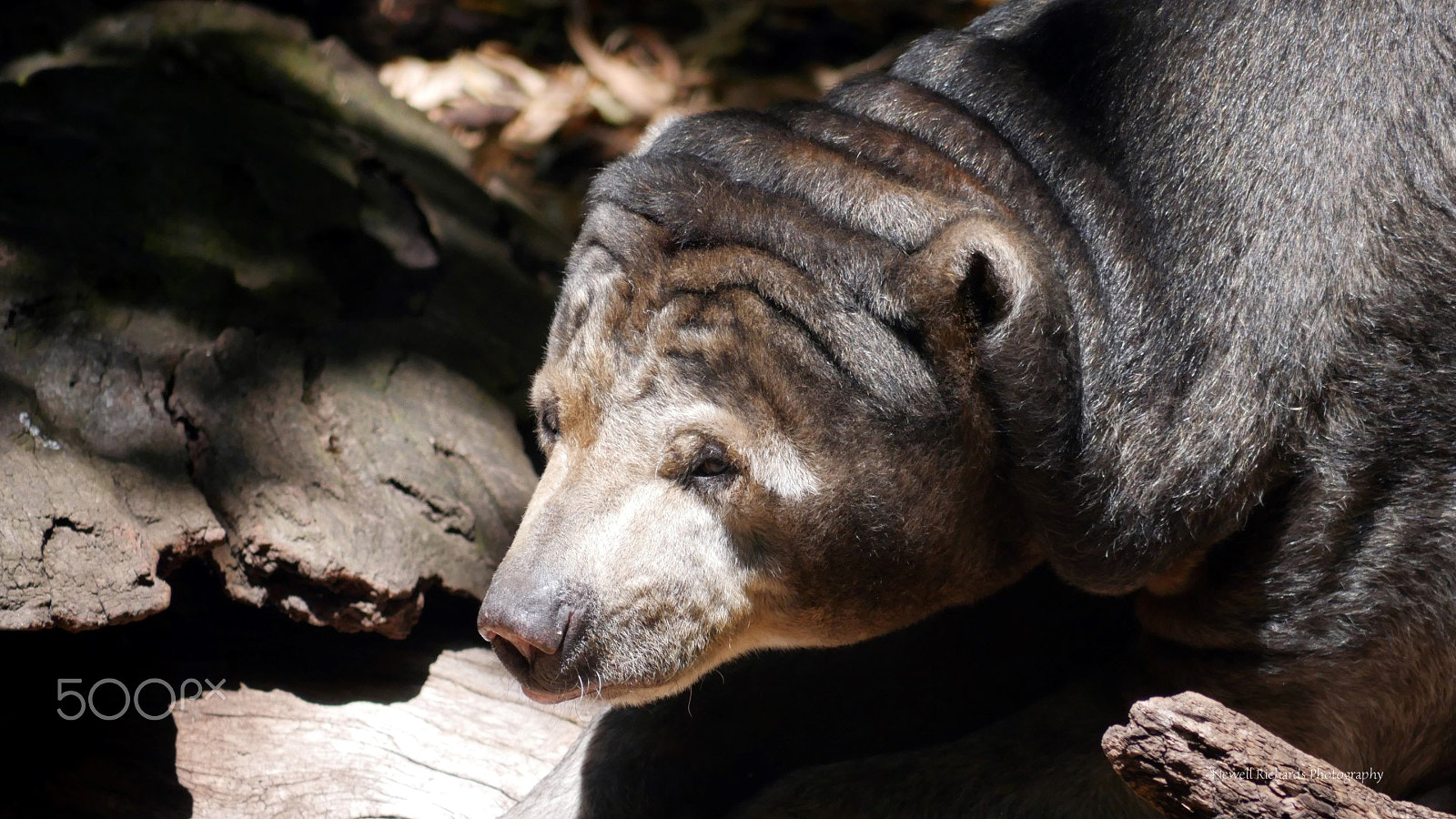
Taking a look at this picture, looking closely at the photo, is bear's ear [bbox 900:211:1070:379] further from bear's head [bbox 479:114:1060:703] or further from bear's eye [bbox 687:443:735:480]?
bear's eye [bbox 687:443:735:480]

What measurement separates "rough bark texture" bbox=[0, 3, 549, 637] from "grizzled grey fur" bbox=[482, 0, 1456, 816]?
830 mm

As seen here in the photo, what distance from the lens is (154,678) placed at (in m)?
3.23

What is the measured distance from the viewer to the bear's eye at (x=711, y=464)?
101 inches

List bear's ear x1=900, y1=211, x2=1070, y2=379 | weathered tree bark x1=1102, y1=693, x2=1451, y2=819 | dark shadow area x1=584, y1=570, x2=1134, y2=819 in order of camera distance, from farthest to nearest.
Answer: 1. dark shadow area x1=584, y1=570, x2=1134, y2=819
2. bear's ear x1=900, y1=211, x2=1070, y2=379
3. weathered tree bark x1=1102, y1=693, x2=1451, y2=819

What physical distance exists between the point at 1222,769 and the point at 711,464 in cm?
107

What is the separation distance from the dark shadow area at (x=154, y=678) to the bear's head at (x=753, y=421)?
3.18ft

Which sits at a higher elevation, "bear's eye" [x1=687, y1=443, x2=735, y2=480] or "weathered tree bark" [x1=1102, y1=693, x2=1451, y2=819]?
"weathered tree bark" [x1=1102, y1=693, x2=1451, y2=819]

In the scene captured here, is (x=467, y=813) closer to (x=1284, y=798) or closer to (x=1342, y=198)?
(x=1284, y=798)

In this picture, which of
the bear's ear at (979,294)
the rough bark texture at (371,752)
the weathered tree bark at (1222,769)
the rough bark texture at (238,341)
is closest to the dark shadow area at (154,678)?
the rough bark texture at (371,752)

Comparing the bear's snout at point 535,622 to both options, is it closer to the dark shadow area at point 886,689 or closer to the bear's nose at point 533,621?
the bear's nose at point 533,621

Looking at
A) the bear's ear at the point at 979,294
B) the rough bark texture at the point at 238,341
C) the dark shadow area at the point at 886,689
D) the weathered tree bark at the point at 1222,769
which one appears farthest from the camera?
the dark shadow area at the point at 886,689

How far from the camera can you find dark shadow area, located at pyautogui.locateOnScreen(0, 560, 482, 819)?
3012 mm

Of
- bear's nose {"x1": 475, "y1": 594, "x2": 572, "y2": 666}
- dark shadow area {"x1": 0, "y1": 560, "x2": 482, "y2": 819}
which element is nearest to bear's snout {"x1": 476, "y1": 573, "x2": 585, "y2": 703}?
bear's nose {"x1": 475, "y1": 594, "x2": 572, "y2": 666}

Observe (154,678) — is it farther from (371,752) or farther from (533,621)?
(533,621)
